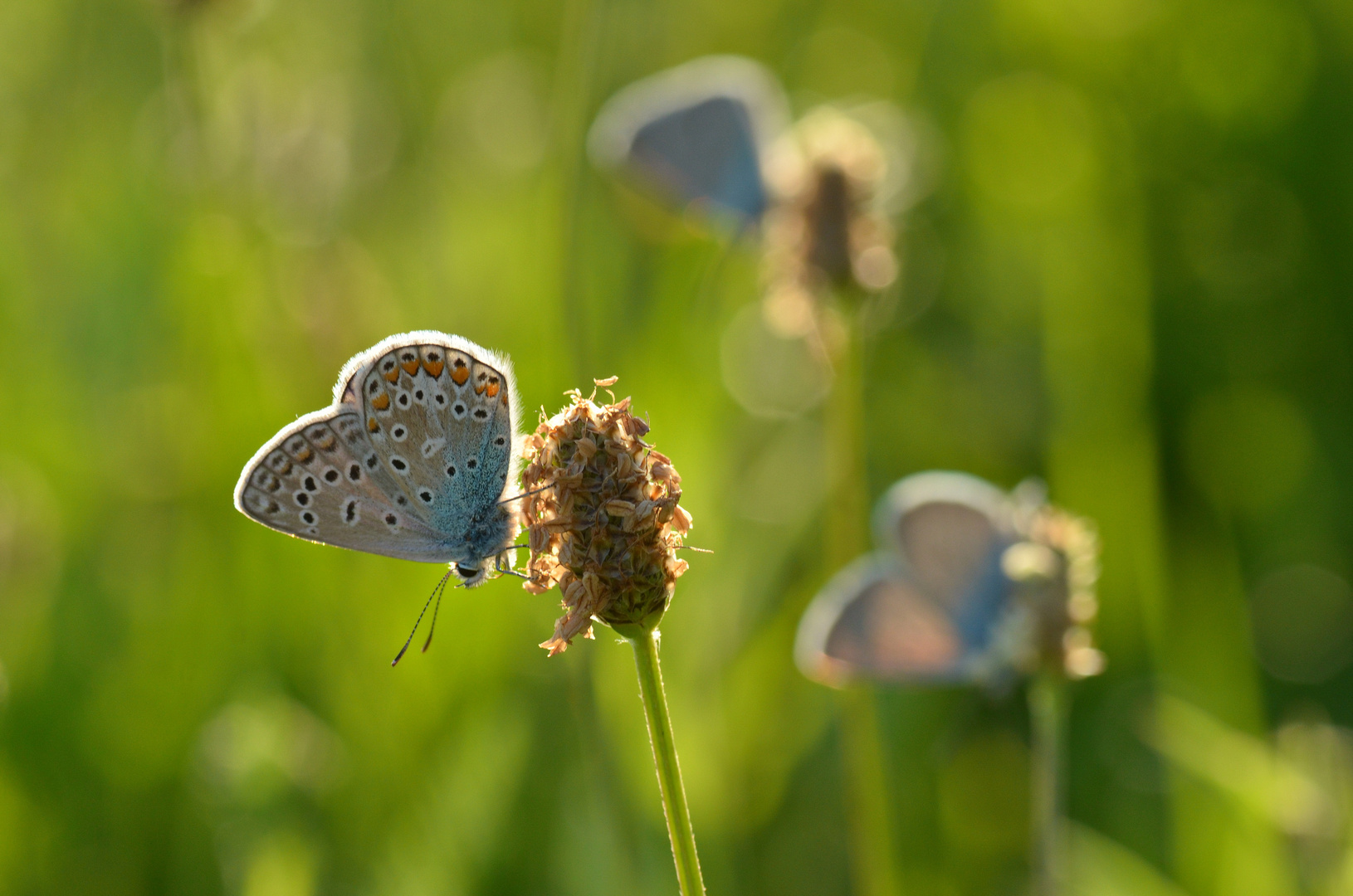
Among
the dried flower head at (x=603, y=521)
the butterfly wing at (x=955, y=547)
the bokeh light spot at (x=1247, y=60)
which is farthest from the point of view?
the bokeh light spot at (x=1247, y=60)

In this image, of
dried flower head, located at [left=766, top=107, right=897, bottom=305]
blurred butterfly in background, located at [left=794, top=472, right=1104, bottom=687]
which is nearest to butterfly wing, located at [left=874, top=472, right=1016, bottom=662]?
blurred butterfly in background, located at [left=794, top=472, right=1104, bottom=687]

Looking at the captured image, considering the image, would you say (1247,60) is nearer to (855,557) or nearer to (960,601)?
(855,557)

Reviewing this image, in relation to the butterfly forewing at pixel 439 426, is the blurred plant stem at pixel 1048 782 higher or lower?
lower

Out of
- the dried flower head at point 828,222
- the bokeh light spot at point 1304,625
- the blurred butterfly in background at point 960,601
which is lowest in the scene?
the bokeh light spot at point 1304,625

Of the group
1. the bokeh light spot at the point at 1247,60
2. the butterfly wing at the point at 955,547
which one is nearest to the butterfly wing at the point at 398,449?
the butterfly wing at the point at 955,547

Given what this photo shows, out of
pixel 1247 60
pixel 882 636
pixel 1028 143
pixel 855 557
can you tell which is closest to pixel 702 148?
pixel 855 557

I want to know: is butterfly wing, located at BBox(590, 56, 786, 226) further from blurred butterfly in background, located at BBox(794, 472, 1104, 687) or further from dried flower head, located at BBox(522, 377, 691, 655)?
dried flower head, located at BBox(522, 377, 691, 655)

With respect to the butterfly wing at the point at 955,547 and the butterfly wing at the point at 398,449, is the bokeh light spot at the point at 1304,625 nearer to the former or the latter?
the butterfly wing at the point at 955,547
